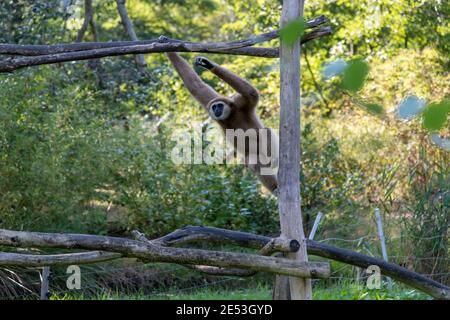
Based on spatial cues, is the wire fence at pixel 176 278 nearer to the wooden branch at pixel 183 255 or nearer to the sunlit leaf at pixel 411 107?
the wooden branch at pixel 183 255

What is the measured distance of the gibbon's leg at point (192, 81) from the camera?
245 inches

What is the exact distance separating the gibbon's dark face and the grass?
2.02 m

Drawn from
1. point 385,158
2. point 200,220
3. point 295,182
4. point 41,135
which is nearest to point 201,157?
point 200,220

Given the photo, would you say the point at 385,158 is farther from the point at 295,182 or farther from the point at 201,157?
the point at 295,182

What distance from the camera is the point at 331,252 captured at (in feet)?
13.0

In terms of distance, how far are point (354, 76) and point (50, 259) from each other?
2.69m

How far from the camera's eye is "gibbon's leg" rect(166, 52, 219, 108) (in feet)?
20.4

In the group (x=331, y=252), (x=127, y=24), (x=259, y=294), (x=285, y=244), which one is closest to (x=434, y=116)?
(x=285, y=244)

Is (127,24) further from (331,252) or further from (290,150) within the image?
(290,150)

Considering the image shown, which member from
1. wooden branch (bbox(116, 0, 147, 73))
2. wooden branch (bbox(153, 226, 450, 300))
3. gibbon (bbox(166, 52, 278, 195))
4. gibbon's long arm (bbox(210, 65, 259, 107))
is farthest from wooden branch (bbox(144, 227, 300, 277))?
wooden branch (bbox(116, 0, 147, 73))

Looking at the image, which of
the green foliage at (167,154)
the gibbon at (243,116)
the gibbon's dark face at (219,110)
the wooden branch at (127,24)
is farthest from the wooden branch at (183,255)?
the wooden branch at (127,24)

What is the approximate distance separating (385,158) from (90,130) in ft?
15.3

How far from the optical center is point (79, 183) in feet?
26.1

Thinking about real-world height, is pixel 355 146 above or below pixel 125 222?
above
